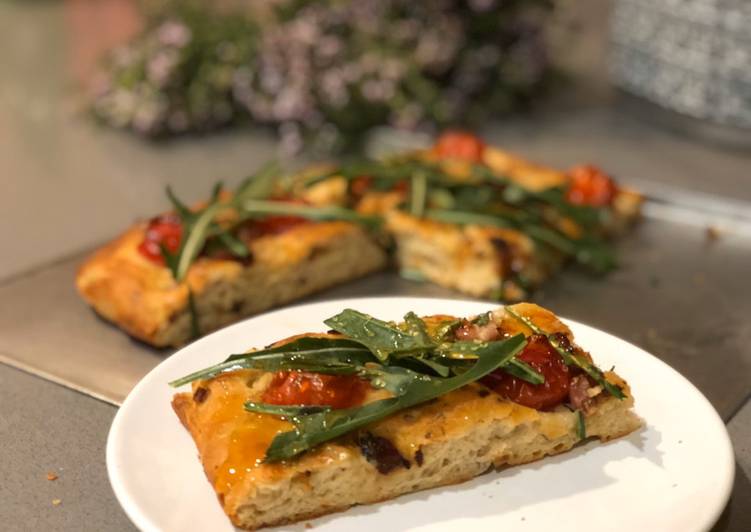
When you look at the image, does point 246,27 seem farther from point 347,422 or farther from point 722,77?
point 347,422

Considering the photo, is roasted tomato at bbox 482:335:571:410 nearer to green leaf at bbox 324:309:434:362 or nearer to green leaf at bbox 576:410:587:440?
green leaf at bbox 576:410:587:440

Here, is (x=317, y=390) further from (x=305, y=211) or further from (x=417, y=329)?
(x=305, y=211)

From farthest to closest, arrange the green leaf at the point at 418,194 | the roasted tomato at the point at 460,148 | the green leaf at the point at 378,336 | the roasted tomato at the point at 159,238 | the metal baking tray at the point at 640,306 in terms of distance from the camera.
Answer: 1. the roasted tomato at the point at 460,148
2. the green leaf at the point at 418,194
3. the roasted tomato at the point at 159,238
4. the metal baking tray at the point at 640,306
5. the green leaf at the point at 378,336

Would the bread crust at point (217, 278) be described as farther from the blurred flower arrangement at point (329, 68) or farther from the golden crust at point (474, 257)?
the blurred flower arrangement at point (329, 68)

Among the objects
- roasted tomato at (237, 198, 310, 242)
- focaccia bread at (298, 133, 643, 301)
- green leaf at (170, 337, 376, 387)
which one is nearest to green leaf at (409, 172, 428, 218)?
focaccia bread at (298, 133, 643, 301)

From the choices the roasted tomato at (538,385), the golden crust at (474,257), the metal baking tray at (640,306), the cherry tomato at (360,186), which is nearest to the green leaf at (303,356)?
the roasted tomato at (538,385)

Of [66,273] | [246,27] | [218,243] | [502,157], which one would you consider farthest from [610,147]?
[66,273]

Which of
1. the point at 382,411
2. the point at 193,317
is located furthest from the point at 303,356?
the point at 193,317
